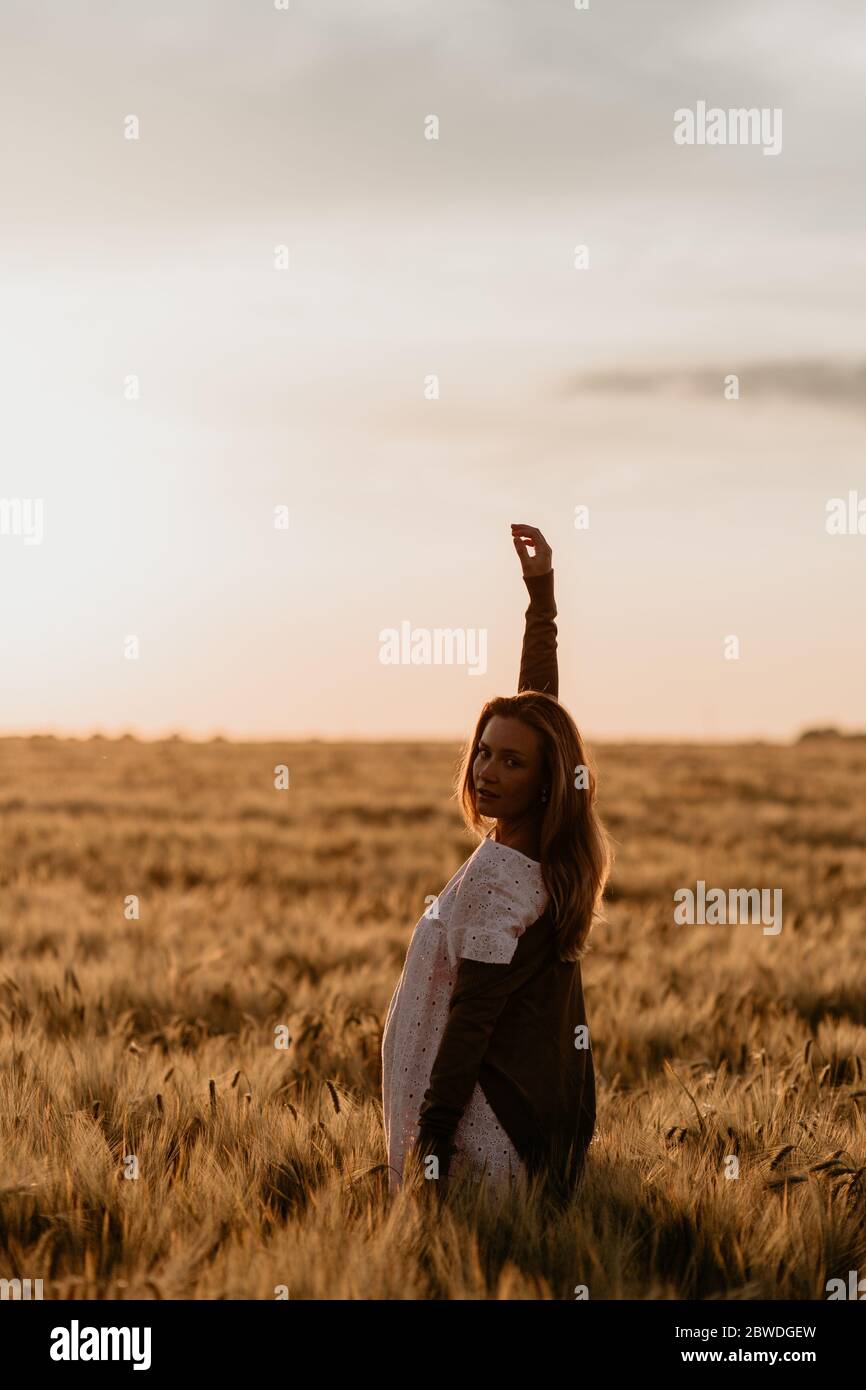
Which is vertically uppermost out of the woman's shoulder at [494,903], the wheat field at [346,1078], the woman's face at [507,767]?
the woman's face at [507,767]

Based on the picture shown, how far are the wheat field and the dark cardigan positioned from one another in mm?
158

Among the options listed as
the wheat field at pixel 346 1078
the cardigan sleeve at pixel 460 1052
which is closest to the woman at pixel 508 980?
the cardigan sleeve at pixel 460 1052

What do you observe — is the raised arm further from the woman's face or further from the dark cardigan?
the dark cardigan

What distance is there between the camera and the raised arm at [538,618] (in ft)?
15.4

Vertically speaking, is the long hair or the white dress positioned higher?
the long hair

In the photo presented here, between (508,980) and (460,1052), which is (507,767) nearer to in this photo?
(508,980)

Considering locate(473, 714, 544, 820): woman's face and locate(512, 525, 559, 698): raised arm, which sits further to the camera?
locate(512, 525, 559, 698): raised arm

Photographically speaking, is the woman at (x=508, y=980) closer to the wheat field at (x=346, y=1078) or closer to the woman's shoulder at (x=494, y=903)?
the woman's shoulder at (x=494, y=903)

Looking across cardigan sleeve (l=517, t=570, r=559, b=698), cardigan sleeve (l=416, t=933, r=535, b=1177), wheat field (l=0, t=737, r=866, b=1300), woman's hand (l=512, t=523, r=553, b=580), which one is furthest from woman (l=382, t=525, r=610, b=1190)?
woman's hand (l=512, t=523, r=553, b=580)

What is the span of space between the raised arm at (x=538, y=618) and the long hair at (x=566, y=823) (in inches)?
15.9

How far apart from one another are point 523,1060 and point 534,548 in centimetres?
173

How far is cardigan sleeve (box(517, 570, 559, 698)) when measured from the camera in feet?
15.4

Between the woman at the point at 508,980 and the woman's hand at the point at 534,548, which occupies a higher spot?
the woman's hand at the point at 534,548
